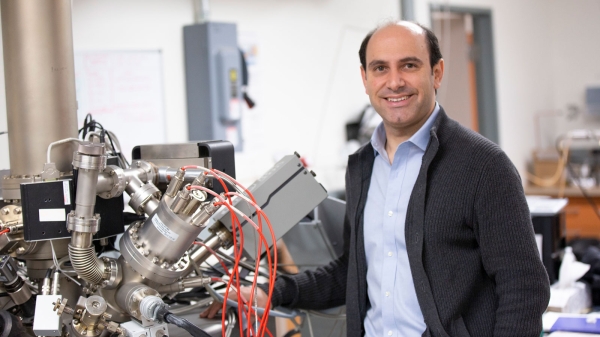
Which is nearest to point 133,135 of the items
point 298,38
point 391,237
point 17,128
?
point 298,38

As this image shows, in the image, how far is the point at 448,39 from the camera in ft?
18.5

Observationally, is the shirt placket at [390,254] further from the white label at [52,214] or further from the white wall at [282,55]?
the white wall at [282,55]

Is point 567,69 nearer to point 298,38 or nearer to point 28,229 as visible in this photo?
point 298,38

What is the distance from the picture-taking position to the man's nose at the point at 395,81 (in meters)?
1.48

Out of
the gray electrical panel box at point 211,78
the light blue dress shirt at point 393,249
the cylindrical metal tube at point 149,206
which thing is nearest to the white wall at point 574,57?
the gray electrical panel box at point 211,78

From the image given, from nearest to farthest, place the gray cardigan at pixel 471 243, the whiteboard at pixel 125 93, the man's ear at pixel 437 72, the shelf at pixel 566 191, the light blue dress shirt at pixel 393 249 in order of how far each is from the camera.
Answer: the gray cardigan at pixel 471 243
the light blue dress shirt at pixel 393 249
the man's ear at pixel 437 72
the whiteboard at pixel 125 93
the shelf at pixel 566 191

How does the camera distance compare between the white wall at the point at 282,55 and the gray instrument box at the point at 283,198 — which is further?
the white wall at the point at 282,55

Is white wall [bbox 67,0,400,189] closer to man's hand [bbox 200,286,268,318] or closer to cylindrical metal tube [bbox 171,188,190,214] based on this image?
man's hand [bbox 200,286,268,318]

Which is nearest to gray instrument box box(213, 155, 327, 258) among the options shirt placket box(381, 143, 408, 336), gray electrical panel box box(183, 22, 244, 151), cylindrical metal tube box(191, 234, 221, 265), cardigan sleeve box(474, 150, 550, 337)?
cylindrical metal tube box(191, 234, 221, 265)

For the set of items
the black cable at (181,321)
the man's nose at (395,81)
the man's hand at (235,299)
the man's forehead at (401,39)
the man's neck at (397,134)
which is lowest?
the man's hand at (235,299)

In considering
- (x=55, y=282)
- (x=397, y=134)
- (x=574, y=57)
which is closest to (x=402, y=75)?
(x=397, y=134)

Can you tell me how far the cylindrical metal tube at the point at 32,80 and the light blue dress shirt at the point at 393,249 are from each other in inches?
28.5

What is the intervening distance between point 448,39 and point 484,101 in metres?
0.64

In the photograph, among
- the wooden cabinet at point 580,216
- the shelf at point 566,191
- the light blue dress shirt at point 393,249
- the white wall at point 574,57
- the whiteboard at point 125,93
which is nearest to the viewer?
the light blue dress shirt at point 393,249
